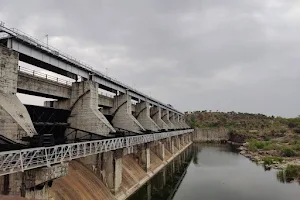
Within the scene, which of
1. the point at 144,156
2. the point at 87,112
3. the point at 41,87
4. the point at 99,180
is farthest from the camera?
the point at 144,156

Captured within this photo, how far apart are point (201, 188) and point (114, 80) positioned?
16.7 meters

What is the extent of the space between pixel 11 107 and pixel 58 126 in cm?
863

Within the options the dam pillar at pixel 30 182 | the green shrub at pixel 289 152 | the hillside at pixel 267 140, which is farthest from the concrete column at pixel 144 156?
the green shrub at pixel 289 152

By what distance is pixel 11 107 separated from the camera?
1398 cm

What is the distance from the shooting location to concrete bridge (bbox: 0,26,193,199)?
1275cm

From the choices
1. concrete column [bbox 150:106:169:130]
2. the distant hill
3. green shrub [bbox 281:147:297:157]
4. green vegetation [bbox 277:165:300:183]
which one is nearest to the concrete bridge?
concrete column [bbox 150:106:169:130]

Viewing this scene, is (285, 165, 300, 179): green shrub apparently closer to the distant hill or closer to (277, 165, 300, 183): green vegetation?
(277, 165, 300, 183): green vegetation

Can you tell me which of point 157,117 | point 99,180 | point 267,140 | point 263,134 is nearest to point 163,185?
point 99,180

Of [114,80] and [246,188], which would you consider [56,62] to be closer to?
[114,80]

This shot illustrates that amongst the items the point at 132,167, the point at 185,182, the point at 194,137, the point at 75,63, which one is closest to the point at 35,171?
the point at 75,63

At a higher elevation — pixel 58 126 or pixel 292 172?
pixel 58 126

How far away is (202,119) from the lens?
130250mm

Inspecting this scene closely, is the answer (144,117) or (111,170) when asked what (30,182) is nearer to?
(111,170)

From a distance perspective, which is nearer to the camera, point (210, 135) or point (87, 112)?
point (87, 112)
